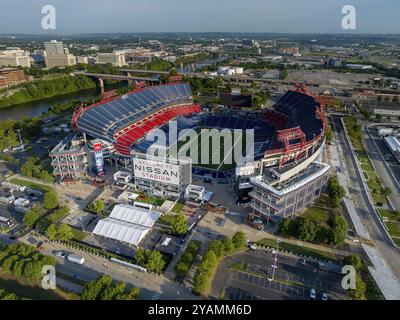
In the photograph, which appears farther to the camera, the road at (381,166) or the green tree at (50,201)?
the road at (381,166)

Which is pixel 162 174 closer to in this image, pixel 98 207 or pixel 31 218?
pixel 98 207

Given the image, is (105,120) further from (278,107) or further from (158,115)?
(278,107)

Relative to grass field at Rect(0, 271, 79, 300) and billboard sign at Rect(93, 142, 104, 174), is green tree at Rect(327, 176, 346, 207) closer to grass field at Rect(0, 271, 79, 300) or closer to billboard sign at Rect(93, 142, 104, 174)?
grass field at Rect(0, 271, 79, 300)

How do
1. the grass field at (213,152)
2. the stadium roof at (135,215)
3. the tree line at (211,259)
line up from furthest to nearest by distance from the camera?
1. the grass field at (213,152)
2. the stadium roof at (135,215)
3. the tree line at (211,259)

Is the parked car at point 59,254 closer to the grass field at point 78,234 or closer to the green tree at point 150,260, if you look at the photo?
the grass field at point 78,234

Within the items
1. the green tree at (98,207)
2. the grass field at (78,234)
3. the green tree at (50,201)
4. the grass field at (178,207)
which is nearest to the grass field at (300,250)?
the grass field at (178,207)

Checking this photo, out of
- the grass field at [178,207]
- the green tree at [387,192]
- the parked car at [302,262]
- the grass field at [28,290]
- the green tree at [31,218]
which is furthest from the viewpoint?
the green tree at [387,192]

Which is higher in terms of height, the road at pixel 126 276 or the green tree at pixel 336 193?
the green tree at pixel 336 193

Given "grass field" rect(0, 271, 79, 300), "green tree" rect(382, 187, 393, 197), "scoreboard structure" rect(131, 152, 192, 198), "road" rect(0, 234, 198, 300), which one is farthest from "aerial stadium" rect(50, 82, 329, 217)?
"grass field" rect(0, 271, 79, 300)

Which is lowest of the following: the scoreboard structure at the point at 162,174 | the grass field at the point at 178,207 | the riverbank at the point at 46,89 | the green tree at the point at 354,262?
the green tree at the point at 354,262
